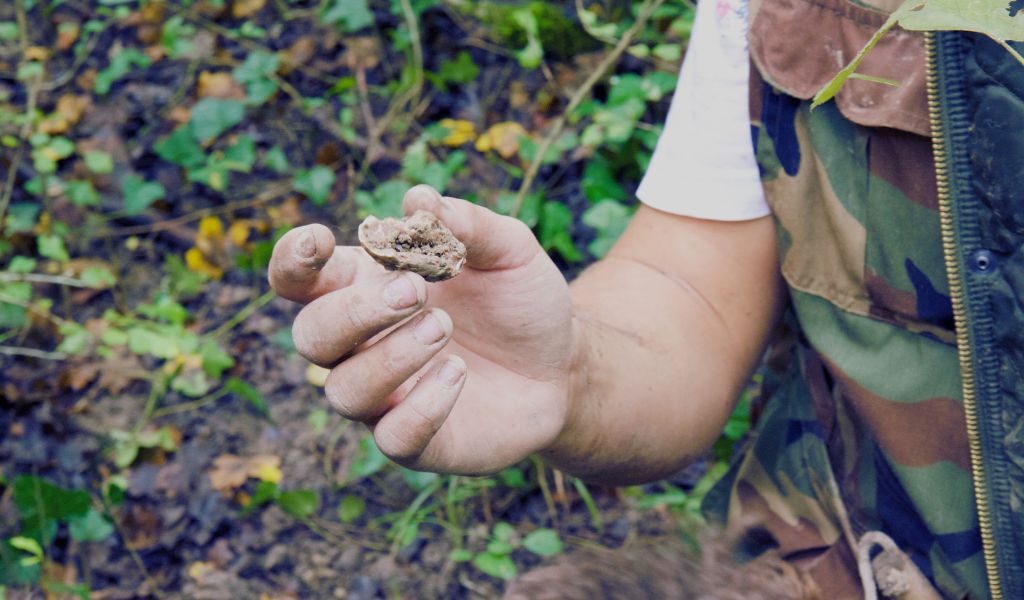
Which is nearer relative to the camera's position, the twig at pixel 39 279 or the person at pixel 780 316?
the person at pixel 780 316

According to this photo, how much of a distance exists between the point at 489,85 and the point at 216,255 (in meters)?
1.10

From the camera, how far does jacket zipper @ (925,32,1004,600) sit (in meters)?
1.15

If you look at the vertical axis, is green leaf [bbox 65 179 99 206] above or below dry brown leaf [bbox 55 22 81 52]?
below

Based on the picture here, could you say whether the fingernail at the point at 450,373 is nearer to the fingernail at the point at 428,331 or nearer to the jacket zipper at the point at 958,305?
the fingernail at the point at 428,331

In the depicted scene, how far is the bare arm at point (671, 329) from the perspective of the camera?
1.43m

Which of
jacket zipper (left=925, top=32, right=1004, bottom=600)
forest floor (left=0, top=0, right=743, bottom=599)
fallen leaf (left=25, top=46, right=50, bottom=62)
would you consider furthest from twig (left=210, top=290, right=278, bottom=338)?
jacket zipper (left=925, top=32, right=1004, bottom=600)

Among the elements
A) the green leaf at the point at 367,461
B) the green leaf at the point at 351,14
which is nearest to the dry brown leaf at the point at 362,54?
the green leaf at the point at 351,14

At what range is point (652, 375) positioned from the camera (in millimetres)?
1468

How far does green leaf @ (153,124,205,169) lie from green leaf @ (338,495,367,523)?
1.38 meters

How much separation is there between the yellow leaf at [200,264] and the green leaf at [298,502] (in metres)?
0.93

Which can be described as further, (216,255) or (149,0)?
(149,0)

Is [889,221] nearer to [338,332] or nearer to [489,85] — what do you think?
[338,332]

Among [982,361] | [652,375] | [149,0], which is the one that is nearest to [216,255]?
[149,0]

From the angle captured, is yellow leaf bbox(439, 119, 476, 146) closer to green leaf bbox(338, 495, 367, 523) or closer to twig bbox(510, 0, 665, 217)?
twig bbox(510, 0, 665, 217)
